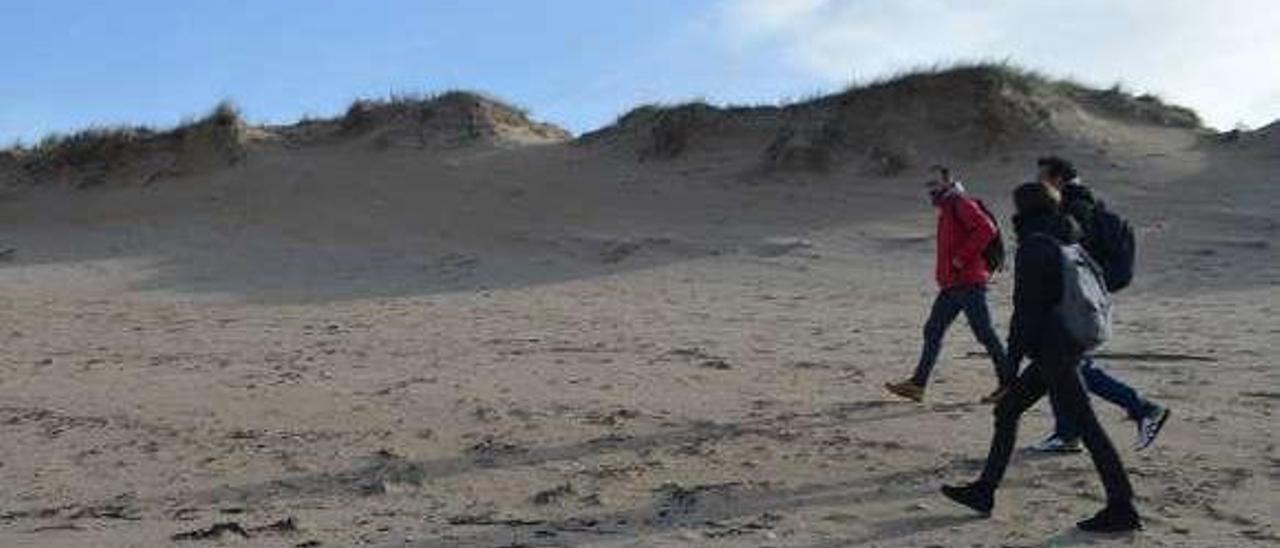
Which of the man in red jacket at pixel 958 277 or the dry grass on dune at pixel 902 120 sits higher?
the dry grass on dune at pixel 902 120

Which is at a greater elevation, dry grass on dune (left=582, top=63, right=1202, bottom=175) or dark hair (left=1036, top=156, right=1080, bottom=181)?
dry grass on dune (left=582, top=63, right=1202, bottom=175)

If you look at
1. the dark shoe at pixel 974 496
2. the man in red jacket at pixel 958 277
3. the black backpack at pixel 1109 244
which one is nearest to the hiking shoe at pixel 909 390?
the man in red jacket at pixel 958 277

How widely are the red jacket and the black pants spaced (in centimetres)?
214

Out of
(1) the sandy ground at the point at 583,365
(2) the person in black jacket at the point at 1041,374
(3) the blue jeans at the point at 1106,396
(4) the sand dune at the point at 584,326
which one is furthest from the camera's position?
(3) the blue jeans at the point at 1106,396

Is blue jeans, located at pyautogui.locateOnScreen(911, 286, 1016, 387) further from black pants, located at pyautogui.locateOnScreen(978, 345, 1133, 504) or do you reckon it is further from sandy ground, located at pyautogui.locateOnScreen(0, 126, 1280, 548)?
black pants, located at pyautogui.locateOnScreen(978, 345, 1133, 504)

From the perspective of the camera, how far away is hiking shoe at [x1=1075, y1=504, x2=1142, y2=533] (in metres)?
5.95

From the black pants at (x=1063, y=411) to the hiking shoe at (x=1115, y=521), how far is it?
0.03 meters

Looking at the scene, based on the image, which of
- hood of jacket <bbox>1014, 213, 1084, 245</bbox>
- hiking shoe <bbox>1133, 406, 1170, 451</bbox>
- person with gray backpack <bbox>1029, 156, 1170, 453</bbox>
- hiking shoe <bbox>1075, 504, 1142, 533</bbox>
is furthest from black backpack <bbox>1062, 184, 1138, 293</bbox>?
hiking shoe <bbox>1075, 504, 1142, 533</bbox>

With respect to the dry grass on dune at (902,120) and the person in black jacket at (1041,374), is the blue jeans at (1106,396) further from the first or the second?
the dry grass on dune at (902,120)

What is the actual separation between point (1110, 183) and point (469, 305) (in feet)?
25.1

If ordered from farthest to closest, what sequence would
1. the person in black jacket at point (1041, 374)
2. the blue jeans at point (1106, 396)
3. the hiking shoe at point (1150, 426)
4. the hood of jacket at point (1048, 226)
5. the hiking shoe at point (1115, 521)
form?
the blue jeans at point (1106, 396) < the hiking shoe at point (1150, 426) < the hood of jacket at point (1048, 226) < the person in black jacket at point (1041, 374) < the hiking shoe at point (1115, 521)

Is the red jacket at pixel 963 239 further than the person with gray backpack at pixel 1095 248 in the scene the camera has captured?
Yes

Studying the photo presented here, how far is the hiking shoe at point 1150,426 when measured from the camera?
272 inches

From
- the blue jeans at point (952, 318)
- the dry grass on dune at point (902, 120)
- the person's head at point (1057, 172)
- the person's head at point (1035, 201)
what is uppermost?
the dry grass on dune at point (902, 120)
